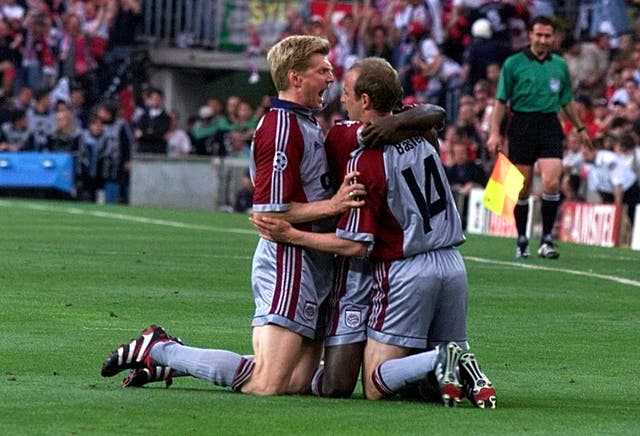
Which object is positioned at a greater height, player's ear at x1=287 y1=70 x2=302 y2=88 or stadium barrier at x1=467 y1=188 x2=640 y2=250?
player's ear at x1=287 y1=70 x2=302 y2=88

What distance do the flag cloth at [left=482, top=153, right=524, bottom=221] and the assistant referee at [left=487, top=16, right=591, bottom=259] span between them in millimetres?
555

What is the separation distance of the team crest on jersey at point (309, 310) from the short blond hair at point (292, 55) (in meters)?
0.99

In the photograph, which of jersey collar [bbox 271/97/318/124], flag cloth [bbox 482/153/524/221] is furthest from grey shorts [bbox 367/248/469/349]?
flag cloth [bbox 482/153/524/221]

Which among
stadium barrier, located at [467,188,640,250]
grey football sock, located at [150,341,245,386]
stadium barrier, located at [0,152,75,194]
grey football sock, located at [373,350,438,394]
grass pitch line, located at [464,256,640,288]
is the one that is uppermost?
grey football sock, located at [373,350,438,394]

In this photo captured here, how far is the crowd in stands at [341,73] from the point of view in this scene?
88.4 feet

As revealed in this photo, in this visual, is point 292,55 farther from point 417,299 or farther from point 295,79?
point 417,299

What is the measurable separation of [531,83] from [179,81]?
21.9 meters

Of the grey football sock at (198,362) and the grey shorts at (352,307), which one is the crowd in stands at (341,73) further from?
the grey football sock at (198,362)

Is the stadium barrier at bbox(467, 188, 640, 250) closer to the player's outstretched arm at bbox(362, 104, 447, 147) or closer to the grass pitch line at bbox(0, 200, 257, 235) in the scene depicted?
the grass pitch line at bbox(0, 200, 257, 235)

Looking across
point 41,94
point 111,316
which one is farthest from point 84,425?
point 41,94

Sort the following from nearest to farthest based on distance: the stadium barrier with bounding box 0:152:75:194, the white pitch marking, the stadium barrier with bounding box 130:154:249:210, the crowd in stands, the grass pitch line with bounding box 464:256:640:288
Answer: the grass pitch line with bounding box 464:256:640:288 < the white pitch marking < the crowd in stands < the stadium barrier with bounding box 130:154:249:210 < the stadium barrier with bounding box 0:152:75:194

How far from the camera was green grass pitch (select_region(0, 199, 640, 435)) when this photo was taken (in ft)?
23.6

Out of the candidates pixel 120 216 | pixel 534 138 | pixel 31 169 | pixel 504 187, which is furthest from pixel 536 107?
pixel 31 169

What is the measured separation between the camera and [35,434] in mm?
6621
